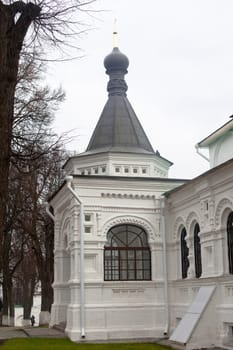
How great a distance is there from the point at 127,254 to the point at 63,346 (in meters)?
3.31

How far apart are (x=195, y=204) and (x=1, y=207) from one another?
796 centimetres

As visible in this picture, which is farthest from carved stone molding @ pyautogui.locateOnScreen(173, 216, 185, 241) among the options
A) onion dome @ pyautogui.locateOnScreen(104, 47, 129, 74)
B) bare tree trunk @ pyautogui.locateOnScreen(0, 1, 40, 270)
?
bare tree trunk @ pyautogui.locateOnScreen(0, 1, 40, 270)

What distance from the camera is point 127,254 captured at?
14.9m

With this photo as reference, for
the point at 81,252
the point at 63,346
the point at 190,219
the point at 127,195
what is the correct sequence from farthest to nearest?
the point at 127,195 < the point at 81,252 < the point at 190,219 < the point at 63,346

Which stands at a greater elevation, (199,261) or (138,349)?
(199,261)

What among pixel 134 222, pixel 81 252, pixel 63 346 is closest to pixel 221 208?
pixel 134 222

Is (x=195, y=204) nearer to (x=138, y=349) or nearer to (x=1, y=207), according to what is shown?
(x=138, y=349)

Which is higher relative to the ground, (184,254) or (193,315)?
(184,254)

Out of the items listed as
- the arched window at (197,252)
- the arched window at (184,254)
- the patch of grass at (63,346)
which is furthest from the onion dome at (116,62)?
the patch of grass at (63,346)

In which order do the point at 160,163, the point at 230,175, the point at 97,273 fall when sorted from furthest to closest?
the point at 160,163, the point at 97,273, the point at 230,175

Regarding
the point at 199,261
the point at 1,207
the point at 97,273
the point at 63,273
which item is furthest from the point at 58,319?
the point at 1,207

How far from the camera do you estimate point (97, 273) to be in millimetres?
14203

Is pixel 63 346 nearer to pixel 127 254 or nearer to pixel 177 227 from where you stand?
pixel 127 254

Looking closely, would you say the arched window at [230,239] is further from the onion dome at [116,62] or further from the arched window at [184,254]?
the onion dome at [116,62]
